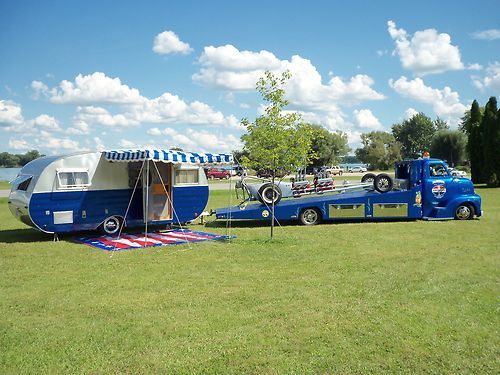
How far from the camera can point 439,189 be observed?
16672 mm

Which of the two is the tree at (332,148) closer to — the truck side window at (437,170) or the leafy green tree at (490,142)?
the leafy green tree at (490,142)

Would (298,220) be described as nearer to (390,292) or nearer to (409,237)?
(409,237)

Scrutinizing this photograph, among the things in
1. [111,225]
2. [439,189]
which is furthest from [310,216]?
[111,225]

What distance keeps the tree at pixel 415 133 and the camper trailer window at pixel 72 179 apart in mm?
106070

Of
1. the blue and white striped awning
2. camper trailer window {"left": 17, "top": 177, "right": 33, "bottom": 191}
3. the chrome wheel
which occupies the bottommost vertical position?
the chrome wheel

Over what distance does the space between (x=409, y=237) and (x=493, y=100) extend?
2857cm

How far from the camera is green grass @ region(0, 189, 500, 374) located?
524 cm

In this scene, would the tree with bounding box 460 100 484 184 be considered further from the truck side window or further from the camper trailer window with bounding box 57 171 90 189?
the camper trailer window with bounding box 57 171 90 189

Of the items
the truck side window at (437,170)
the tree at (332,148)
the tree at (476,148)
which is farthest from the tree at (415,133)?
the truck side window at (437,170)

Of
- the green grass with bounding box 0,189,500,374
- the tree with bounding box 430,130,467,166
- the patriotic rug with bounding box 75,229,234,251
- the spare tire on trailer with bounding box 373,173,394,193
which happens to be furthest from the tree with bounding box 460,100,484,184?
the tree with bounding box 430,130,467,166

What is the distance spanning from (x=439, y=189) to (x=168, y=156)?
943 centimetres

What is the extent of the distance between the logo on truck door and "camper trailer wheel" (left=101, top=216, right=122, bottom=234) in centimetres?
1035

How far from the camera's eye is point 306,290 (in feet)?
25.8

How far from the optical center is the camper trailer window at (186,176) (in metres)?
15.4
